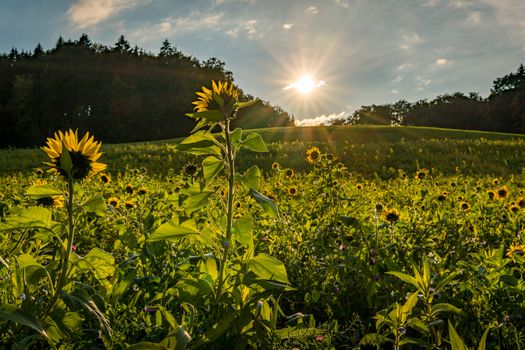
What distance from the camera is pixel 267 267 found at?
140 centimetres

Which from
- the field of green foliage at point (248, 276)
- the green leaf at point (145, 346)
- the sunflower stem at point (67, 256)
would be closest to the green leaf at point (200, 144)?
the field of green foliage at point (248, 276)

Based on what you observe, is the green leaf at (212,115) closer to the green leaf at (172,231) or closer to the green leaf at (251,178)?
the green leaf at (251,178)

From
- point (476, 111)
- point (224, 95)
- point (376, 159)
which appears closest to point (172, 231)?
point (224, 95)

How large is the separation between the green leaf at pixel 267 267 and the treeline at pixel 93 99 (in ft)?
153

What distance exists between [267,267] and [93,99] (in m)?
52.7

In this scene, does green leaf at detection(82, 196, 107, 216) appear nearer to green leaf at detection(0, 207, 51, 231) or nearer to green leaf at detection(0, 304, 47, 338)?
green leaf at detection(0, 207, 51, 231)

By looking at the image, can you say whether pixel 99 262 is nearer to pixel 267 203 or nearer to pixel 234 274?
pixel 234 274

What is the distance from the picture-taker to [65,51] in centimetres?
5678

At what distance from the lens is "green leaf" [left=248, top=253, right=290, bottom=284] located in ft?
4.53

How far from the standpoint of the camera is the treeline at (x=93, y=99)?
4725 centimetres

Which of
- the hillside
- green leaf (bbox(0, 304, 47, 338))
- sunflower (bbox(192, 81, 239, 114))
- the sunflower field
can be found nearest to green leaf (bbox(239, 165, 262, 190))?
the sunflower field

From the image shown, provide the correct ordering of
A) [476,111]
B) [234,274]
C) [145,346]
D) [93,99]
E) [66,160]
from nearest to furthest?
[145,346] < [66,160] < [234,274] < [93,99] < [476,111]

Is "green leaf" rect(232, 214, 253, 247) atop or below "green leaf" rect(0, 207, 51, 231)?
below

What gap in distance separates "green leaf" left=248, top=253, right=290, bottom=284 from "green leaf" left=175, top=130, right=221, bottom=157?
0.38 m
